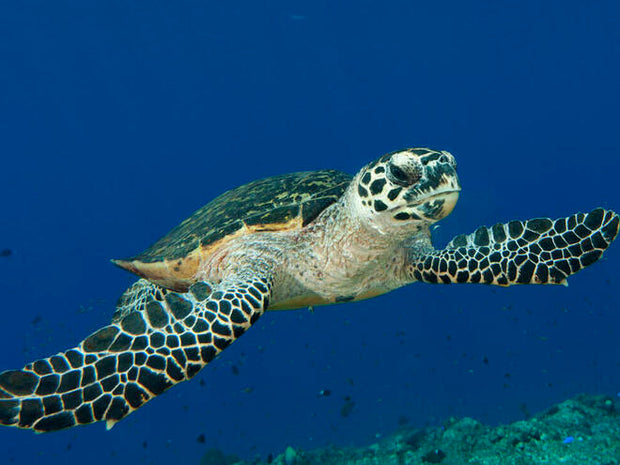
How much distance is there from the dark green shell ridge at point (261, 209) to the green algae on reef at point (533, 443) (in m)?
4.84

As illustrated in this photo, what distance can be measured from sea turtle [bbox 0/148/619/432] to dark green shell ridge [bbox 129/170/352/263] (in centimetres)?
2

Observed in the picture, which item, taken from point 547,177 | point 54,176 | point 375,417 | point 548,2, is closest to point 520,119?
point 547,177

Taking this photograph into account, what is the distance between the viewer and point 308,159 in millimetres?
58969

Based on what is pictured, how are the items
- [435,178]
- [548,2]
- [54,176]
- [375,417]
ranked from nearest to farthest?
[435,178]
[375,417]
[548,2]
[54,176]

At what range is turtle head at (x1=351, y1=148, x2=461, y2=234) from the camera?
12.5ft

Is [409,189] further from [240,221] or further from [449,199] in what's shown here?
[240,221]

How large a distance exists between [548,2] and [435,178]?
40.8 m

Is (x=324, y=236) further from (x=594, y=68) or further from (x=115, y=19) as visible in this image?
(x=594, y=68)

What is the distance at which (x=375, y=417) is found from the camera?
27.3m

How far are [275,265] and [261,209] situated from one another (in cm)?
82

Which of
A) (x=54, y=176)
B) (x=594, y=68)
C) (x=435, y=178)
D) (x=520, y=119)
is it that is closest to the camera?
(x=435, y=178)

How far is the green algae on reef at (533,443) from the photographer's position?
6.44 metres

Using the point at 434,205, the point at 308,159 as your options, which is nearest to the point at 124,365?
the point at 434,205

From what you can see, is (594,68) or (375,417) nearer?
(375,417)
